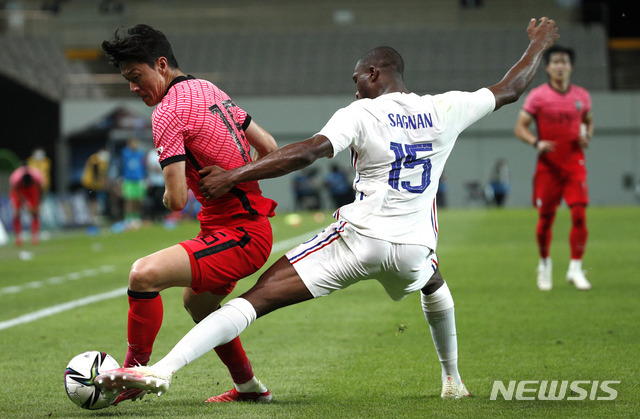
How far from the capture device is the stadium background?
3741cm

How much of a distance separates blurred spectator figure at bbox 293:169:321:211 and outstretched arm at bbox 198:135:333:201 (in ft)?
96.2

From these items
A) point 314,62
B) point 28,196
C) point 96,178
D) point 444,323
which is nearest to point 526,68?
point 444,323

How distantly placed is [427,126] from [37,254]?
1335 cm

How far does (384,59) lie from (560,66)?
560cm

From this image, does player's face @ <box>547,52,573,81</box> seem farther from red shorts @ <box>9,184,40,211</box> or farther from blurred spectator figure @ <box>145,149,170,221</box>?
blurred spectator figure @ <box>145,149,170,221</box>

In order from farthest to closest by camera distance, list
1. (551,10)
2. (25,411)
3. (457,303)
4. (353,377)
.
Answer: (551,10), (457,303), (353,377), (25,411)

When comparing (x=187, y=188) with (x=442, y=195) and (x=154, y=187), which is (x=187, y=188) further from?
(x=442, y=195)

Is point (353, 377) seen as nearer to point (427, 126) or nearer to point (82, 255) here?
point (427, 126)

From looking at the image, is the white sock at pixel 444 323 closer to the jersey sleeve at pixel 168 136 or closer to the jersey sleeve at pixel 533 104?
the jersey sleeve at pixel 168 136

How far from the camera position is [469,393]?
479 cm

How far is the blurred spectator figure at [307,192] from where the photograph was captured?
33469 millimetres

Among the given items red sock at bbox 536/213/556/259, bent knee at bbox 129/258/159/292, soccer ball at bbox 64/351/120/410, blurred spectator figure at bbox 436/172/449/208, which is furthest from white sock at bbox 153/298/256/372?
blurred spectator figure at bbox 436/172/449/208

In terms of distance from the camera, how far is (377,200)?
4.25 metres

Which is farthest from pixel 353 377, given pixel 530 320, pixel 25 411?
pixel 530 320
